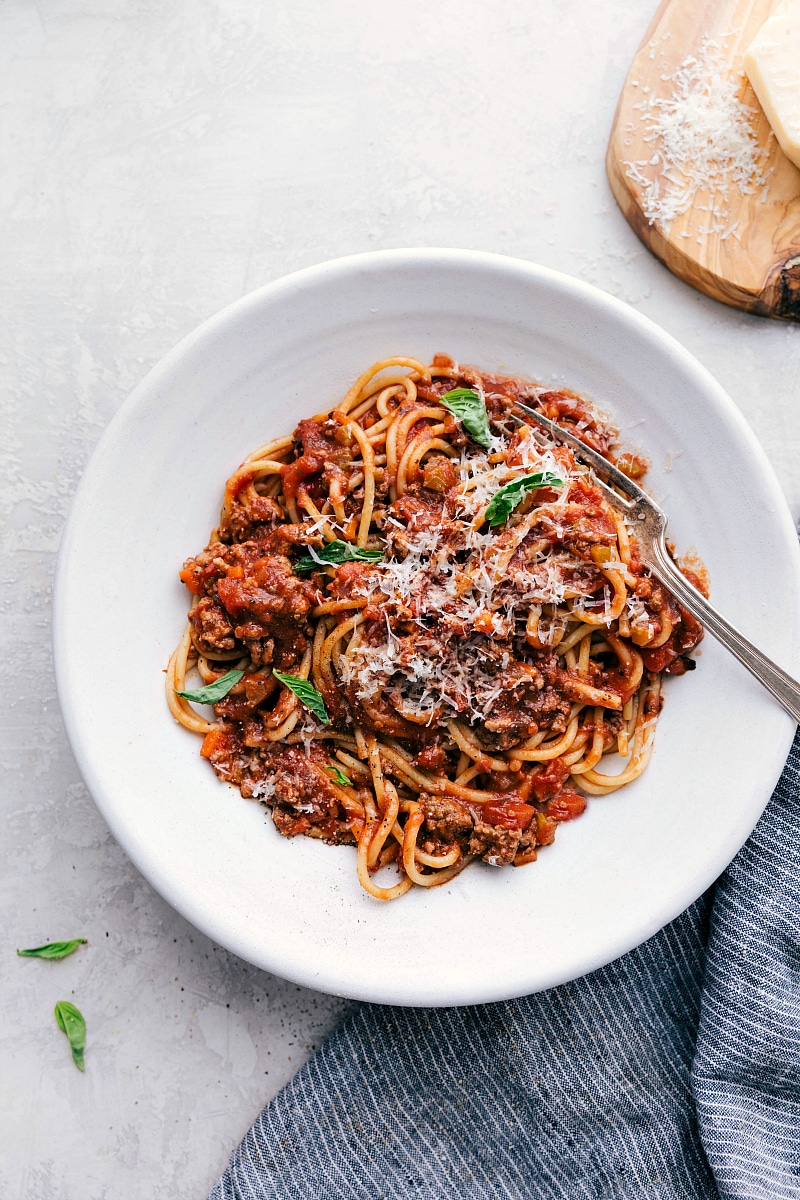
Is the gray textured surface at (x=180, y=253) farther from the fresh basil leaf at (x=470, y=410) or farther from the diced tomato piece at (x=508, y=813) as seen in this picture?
the diced tomato piece at (x=508, y=813)

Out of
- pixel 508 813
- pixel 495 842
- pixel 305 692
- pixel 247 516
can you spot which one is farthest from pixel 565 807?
pixel 247 516

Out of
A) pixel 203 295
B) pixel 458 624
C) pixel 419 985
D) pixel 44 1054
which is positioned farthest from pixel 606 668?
pixel 44 1054

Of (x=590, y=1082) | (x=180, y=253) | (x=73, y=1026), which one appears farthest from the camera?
(x=180, y=253)

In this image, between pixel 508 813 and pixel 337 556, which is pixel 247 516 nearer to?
pixel 337 556

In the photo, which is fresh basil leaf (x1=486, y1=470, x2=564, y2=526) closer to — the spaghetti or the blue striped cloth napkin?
the spaghetti

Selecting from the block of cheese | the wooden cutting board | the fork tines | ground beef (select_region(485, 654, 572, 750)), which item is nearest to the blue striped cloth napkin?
ground beef (select_region(485, 654, 572, 750))

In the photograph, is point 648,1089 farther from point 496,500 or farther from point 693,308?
point 693,308

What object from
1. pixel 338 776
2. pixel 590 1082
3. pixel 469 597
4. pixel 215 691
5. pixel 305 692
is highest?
pixel 469 597

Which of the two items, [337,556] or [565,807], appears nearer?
[337,556]
